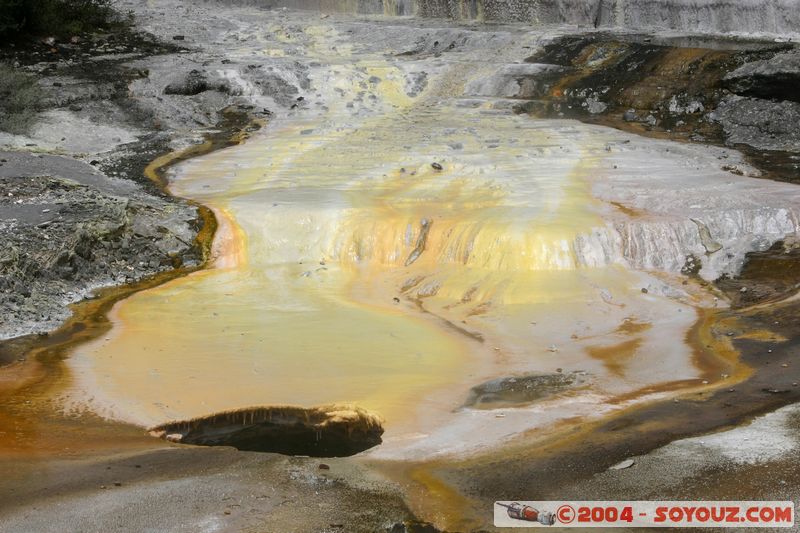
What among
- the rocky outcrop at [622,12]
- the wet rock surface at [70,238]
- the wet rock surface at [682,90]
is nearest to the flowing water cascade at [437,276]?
the wet rock surface at [70,238]

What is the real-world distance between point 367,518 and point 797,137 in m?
9.25

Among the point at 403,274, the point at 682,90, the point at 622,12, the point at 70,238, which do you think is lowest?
the point at 403,274

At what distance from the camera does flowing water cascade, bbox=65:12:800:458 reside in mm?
6441

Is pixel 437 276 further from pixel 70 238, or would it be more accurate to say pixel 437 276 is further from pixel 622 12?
pixel 622 12

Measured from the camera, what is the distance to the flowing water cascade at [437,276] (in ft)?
21.1

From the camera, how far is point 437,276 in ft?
29.1

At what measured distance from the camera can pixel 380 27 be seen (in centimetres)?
1803

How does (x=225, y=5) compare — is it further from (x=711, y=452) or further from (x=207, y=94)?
(x=711, y=452)

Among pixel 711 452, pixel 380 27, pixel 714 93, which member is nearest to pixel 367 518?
pixel 711 452

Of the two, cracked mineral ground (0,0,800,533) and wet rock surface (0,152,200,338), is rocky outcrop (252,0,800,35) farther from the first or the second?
wet rock surface (0,152,200,338)

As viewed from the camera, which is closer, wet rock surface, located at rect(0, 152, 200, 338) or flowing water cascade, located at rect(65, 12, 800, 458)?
flowing water cascade, located at rect(65, 12, 800, 458)

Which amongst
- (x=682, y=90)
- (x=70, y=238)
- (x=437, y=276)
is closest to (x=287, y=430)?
(x=437, y=276)

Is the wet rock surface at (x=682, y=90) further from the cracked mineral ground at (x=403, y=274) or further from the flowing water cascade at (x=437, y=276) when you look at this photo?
the flowing water cascade at (x=437, y=276)

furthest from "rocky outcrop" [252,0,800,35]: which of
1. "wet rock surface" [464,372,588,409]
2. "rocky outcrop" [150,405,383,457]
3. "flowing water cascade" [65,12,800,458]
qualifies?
"rocky outcrop" [150,405,383,457]
